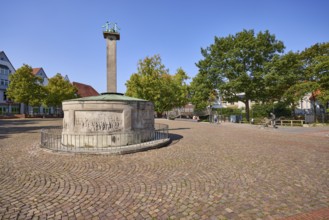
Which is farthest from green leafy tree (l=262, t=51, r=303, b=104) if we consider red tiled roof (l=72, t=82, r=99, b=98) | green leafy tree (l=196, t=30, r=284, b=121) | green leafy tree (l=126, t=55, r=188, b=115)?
red tiled roof (l=72, t=82, r=99, b=98)

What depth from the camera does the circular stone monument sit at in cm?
1084

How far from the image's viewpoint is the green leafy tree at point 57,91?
48.6 metres

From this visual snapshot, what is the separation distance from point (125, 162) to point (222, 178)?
3880 millimetres

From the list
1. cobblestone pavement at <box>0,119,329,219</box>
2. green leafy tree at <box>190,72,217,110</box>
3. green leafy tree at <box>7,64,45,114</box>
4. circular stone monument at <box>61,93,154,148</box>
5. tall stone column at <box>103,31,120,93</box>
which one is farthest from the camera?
green leafy tree at <box>7,64,45,114</box>

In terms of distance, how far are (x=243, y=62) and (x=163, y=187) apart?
102 ft

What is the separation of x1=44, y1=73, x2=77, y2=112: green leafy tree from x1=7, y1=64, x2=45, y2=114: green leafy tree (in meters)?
3.09

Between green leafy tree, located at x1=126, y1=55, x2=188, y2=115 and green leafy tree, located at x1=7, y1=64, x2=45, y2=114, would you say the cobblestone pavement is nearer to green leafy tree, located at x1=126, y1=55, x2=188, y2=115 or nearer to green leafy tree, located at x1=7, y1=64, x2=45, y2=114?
green leafy tree, located at x1=126, y1=55, x2=188, y2=115

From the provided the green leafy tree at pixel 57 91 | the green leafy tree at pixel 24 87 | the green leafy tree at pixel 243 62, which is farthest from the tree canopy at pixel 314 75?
the green leafy tree at pixel 24 87

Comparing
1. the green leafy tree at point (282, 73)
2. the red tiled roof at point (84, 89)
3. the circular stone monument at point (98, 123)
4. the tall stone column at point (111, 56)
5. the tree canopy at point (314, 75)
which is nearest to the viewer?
the circular stone monument at point (98, 123)

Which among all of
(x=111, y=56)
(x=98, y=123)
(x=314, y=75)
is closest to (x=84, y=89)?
(x=111, y=56)

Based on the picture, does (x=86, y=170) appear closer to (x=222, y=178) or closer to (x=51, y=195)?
(x=51, y=195)

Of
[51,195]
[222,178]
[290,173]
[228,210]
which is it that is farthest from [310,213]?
[51,195]

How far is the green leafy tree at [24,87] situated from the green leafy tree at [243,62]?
4032cm

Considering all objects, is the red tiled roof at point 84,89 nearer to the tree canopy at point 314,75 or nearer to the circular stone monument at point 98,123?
the circular stone monument at point 98,123
